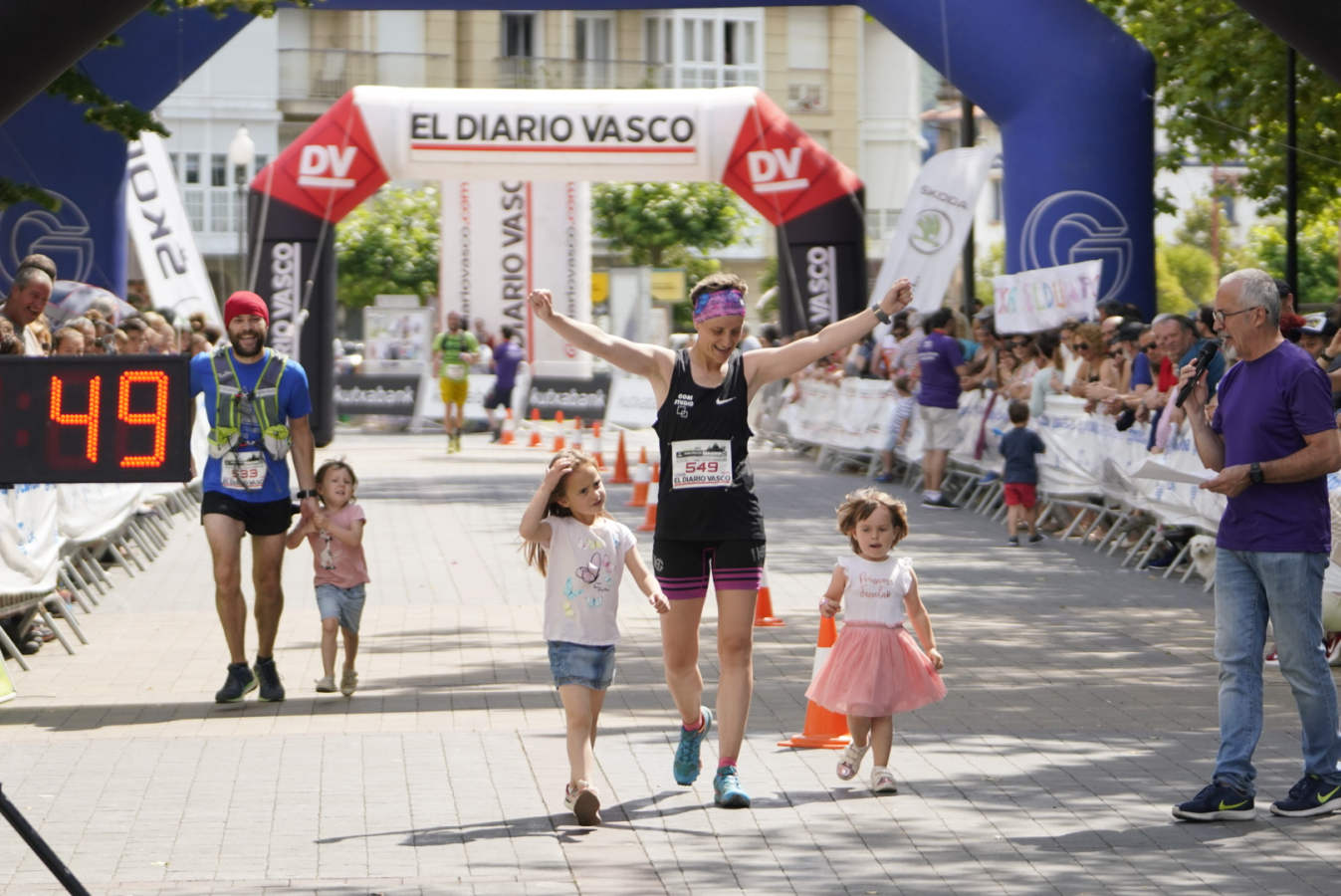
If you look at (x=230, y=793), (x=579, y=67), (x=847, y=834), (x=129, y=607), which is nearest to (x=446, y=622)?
(x=129, y=607)

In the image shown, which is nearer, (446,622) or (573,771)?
(573,771)

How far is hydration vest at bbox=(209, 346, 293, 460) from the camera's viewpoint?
Answer: 9.97 m

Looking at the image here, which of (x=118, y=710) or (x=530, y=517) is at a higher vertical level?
(x=530, y=517)

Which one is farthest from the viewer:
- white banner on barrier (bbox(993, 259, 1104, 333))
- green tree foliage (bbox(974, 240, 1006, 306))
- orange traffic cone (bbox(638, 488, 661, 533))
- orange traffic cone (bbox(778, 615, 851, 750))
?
green tree foliage (bbox(974, 240, 1006, 306))

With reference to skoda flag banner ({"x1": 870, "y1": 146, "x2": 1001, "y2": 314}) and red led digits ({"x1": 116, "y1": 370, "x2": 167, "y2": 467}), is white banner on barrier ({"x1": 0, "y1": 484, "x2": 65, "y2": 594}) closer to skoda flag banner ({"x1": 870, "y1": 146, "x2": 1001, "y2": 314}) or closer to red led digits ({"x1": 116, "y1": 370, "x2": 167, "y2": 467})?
red led digits ({"x1": 116, "y1": 370, "x2": 167, "y2": 467})

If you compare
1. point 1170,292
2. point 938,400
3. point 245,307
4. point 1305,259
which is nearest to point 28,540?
point 245,307

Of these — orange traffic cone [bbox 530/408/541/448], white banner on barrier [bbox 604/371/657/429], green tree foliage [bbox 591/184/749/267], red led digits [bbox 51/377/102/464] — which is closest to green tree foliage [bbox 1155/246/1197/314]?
green tree foliage [bbox 591/184/749/267]

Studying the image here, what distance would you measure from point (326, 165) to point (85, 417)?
60.4ft

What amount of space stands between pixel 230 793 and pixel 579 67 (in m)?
60.4

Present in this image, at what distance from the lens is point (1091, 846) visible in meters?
6.95

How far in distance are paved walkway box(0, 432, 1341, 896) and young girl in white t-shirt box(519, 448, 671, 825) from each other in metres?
0.39

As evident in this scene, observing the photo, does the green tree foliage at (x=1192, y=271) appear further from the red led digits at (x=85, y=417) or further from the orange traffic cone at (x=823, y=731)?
the red led digits at (x=85, y=417)

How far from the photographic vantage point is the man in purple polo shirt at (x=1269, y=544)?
7.31 metres

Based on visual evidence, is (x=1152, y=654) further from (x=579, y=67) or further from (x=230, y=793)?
(x=579, y=67)
